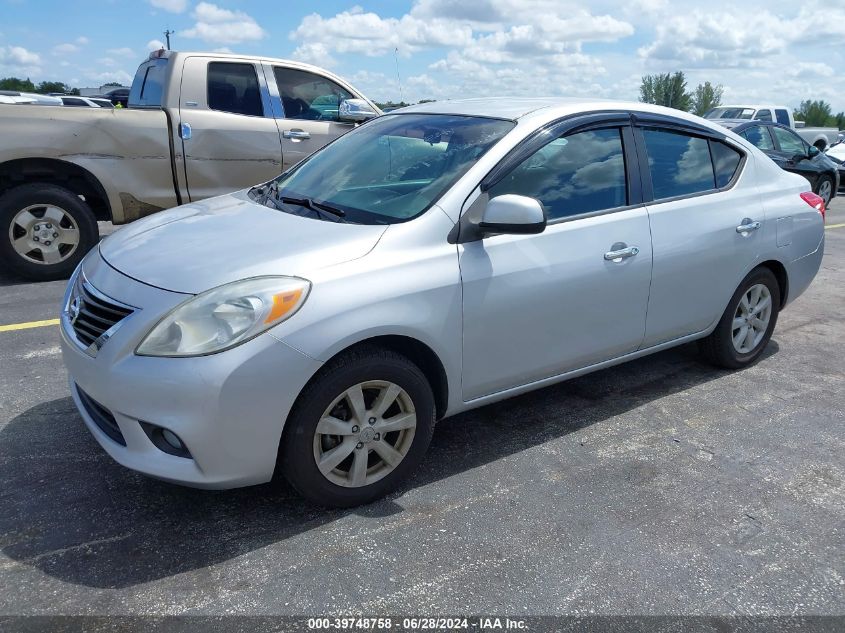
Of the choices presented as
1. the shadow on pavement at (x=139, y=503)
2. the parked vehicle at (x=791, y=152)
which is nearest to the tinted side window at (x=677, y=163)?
the shadow on pavement at (x=139, y=503)

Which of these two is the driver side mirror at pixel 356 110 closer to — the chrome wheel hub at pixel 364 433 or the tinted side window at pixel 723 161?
the tinted side window at pixel 723 161

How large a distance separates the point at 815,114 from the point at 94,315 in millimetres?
77615

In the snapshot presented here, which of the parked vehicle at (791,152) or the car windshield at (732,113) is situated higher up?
the car windshield at (732,113)

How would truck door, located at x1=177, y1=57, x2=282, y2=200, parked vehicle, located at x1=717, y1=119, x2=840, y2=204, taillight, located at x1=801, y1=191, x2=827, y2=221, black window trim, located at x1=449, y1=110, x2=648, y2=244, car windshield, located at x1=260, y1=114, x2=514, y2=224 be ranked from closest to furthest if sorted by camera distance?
black window trim, located at x1=449, y1=110, x2=648, y2=244
car windshield, located at x1=260, y1=114, x2=514, y2=224
taillight, located at x1=801, y1=191, x2=827, y2=221
truck door, located at x1=177, y1=57, x2=282, y2=200
parked vehicle, located at x1=717, y1=119, x2=840, y2=204

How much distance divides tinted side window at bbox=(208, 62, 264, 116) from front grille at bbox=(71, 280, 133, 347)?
452 centimetres

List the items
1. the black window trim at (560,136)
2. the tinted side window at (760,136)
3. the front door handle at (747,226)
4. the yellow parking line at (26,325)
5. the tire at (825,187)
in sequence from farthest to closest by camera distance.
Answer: the tire at (825,187)
the tinted side window at (760,136)
the yellow parking line at (26,325)
the front door handle at (747,226)
the black window trim at (560,136)

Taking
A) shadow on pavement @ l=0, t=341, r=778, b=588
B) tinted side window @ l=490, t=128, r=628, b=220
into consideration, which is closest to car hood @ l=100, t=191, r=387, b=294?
tinted side window @ l=490, t=128, r=628, b=220

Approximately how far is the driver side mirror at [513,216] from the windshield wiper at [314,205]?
677 millimetres

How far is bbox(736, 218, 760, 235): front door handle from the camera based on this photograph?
423 cm

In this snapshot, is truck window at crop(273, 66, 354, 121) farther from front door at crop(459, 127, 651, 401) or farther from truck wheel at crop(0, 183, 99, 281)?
front door at crop(459, 127, 651, 401)

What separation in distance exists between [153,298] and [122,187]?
168 inches

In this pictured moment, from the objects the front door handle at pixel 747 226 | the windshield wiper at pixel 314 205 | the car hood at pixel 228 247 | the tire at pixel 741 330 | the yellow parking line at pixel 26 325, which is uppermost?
the windshield wiper at pixel 314 205

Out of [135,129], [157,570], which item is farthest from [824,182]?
[157,570]

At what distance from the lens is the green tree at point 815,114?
2618 inches
